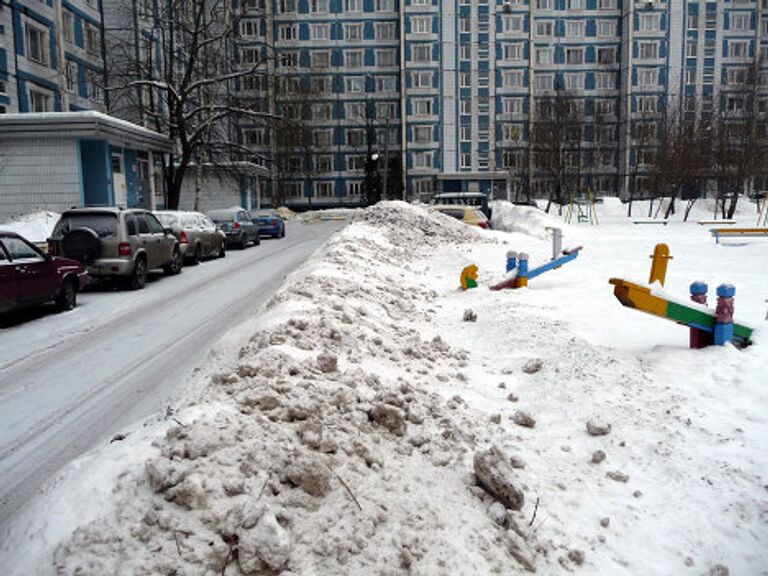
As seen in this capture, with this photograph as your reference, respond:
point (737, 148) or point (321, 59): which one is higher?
point (321, 59)

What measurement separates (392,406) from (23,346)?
262 inches

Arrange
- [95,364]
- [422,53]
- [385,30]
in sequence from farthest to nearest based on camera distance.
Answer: [385,30] < [422,53] < [95,364]

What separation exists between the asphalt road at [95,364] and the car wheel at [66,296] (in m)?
0.21

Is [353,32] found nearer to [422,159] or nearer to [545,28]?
[422,159]

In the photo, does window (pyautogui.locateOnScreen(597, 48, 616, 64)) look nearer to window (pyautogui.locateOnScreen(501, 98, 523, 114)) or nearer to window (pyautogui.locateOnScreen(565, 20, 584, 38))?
window (pyautogui.locateOnScreen(565, 20, 584, 38))

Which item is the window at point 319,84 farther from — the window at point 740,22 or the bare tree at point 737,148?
the window at point 740,22

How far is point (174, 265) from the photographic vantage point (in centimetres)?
1658

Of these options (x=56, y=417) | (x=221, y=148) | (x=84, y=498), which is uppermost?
(x=221, y=148)

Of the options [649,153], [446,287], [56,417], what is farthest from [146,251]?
[649,153]

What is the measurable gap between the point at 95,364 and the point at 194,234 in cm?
1207

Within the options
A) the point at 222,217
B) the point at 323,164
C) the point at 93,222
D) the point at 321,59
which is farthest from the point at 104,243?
the point at 321,59

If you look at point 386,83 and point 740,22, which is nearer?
point 740,22

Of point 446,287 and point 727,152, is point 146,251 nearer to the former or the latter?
point 446,287

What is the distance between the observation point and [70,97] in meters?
35.4
